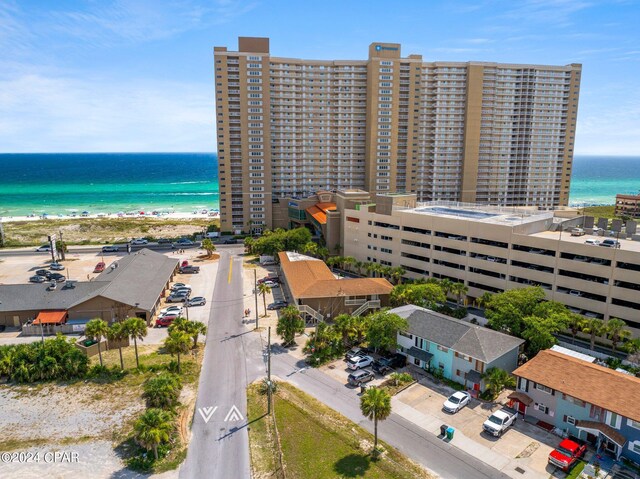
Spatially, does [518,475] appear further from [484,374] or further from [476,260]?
[476,260]

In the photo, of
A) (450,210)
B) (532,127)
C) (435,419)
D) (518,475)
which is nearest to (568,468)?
(518,475)

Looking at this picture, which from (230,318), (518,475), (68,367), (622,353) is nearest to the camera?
(518,475)

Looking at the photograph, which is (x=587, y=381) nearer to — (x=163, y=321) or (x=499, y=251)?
(x=499, y=251)

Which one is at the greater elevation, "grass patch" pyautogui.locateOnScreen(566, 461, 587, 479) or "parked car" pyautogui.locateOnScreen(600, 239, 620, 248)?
"parked car" pyautogui.locateOnScreen(600, 239, 620, 248)

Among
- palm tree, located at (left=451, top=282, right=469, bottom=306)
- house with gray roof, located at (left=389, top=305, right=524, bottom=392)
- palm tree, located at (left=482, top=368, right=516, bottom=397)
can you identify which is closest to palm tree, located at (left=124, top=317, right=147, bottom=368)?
house with gray roof, located at (left=389, top=305, right=524, bottom=392)

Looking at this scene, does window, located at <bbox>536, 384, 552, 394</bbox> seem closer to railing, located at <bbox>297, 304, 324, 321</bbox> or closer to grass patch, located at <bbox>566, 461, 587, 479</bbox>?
grass patch, located at <bbox>566, 461, 587, 479</bbox>

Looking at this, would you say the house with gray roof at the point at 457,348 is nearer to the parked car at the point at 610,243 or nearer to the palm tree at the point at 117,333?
the parked car at the point at 610,243

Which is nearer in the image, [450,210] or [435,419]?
[435,419]
